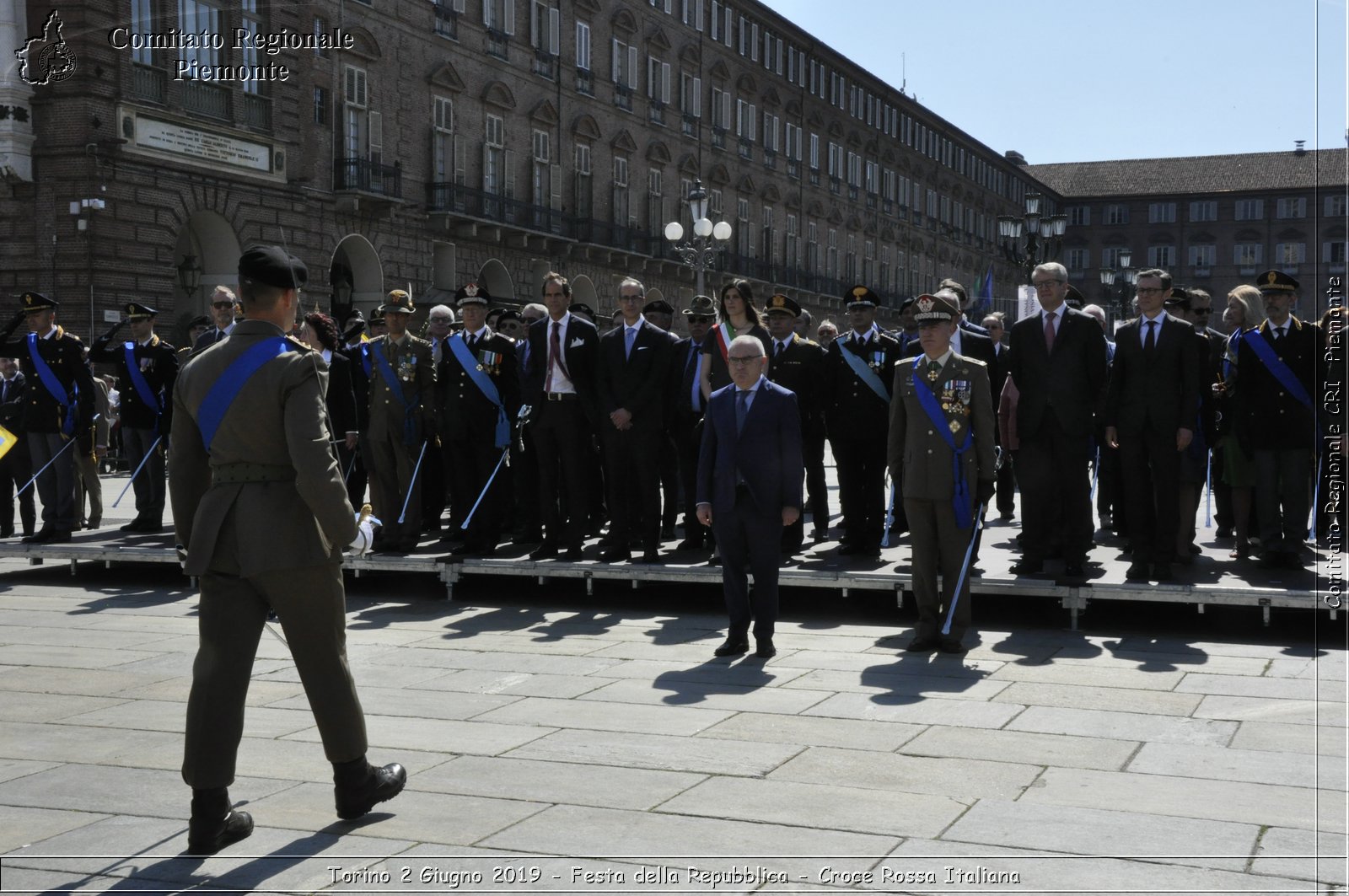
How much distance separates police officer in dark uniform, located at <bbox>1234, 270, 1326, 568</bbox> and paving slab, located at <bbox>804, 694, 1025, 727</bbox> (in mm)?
3871

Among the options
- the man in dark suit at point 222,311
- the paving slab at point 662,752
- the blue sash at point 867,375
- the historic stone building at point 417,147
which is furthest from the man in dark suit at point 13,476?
the historic stone building at point 417,147

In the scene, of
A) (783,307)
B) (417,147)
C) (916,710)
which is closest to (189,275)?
(417,147)

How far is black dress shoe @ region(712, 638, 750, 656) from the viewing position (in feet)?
29.4

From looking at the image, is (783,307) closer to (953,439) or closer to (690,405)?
(690,405)

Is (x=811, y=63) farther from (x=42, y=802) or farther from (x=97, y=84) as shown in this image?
(x=42, y=802)

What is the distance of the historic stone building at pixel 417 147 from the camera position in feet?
86.7

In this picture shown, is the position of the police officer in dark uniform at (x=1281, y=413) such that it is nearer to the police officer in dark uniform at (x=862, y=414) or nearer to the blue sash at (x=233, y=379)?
the police officer in dark uniform at (x=862, y=414)

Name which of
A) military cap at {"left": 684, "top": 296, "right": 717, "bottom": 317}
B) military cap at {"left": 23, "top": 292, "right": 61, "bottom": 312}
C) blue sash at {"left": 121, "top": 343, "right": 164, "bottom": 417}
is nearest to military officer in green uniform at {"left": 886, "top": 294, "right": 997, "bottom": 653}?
military cap at {"left": 684, "top": 296, "right": 717, "bottom": 317}

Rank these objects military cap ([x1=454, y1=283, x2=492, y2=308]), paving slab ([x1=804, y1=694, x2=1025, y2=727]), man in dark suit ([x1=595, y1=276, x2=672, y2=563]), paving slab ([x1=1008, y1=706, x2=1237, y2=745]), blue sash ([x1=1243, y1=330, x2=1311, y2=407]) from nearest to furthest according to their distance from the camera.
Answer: paving slab ([x1=1008, y1=706, x2=1237, y2=745]) < paving slab ([x1=804, y1=694, x2=1025, y2=727]) < blue sash ([x1=1243, y1=330, x2=1311, y2=407]) < man in dark suit ([x1=595, y1=276, x2=672, y2=563]) < military cap ([x1=454, y1=283, x2=492, y2=308])

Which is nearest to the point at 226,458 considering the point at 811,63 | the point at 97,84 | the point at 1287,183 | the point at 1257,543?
the point at 1257,543

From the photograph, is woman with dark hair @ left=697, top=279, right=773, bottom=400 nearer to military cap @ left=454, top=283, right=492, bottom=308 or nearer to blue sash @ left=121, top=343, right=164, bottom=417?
military cap @ left=454, top=283, right=492, bottom=308

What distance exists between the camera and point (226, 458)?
536cm

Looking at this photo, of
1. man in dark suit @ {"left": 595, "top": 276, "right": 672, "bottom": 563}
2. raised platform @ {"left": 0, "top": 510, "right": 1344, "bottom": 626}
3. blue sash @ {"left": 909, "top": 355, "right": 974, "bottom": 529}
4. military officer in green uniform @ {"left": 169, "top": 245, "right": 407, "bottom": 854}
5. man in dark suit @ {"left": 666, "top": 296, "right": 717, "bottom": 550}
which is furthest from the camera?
man in dark suit @ {"left": 666, "top": 296, "right": 717, "bottom": 550}

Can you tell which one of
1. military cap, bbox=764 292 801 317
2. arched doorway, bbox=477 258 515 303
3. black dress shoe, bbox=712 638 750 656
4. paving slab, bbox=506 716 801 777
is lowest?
paving slab, bbox=506 716 801 777
